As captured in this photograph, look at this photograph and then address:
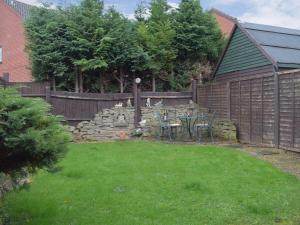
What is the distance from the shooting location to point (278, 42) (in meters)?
12.5

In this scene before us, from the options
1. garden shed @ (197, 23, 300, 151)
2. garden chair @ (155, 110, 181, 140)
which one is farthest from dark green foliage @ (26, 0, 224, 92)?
garden chair @ (155, 110, 181, 140)

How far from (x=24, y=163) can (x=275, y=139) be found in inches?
270

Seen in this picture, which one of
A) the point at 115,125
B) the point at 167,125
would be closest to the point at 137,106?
the point at 115,125

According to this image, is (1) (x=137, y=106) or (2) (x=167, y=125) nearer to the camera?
(2) (x=167, y=125)

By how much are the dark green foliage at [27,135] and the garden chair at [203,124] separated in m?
7.92

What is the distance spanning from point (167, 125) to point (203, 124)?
1090mm

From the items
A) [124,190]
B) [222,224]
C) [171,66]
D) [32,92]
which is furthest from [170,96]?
[222,224]

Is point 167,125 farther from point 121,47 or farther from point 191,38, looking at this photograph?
point 191,38

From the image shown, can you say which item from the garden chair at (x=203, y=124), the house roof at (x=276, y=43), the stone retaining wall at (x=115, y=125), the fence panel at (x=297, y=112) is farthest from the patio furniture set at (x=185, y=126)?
the fence panel at (x=297, y=112)

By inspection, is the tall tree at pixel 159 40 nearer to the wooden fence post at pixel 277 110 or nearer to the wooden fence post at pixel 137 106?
the wooden fence post at pixel 137 106

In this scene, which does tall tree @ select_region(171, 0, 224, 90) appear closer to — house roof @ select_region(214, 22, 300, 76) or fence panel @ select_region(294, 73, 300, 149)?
house roof @ select_region(214, 22, 300, 76)

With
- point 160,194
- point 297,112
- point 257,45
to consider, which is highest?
point 257,45

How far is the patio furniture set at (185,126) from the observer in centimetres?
1161

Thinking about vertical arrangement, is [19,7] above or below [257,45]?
above
